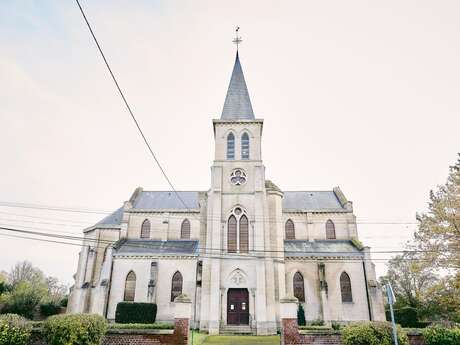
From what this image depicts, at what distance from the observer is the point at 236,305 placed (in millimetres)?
25594

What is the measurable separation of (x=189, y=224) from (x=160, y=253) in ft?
19.4

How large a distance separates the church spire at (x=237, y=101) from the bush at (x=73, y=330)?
2242 centimetres

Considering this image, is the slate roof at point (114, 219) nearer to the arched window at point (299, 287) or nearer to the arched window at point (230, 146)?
the arched window at point (230, 146)

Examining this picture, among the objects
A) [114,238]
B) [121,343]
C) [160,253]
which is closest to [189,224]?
[160,253]

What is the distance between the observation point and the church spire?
106ft

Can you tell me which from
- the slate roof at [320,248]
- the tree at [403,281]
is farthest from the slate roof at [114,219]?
the tree at [403,281]

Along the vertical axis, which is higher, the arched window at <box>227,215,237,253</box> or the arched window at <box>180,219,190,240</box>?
the arched window at <box>180,219,190,240</box>

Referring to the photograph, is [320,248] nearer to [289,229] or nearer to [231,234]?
[289,229]

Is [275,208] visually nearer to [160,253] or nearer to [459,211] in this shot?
[160,253]

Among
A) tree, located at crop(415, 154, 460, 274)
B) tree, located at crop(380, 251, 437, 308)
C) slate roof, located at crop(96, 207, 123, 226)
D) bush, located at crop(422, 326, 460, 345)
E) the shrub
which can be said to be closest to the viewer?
bush, located at crop(422, 326, 460, 345)

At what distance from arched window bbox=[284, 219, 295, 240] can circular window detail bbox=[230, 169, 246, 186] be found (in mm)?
9033

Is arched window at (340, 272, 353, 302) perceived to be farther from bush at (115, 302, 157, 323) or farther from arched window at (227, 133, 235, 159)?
bush at (115, 302, 157, 323)

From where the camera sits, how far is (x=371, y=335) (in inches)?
521

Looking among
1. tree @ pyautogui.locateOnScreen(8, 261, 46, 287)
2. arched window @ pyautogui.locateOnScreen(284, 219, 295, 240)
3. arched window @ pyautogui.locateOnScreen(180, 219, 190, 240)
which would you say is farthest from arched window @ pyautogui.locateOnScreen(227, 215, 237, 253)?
tree @ pyautogui.locateOnScreen(8, 261, 46, 287)
